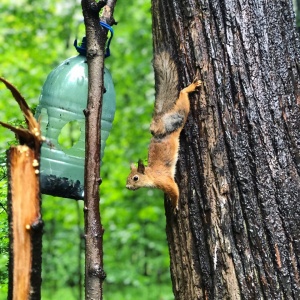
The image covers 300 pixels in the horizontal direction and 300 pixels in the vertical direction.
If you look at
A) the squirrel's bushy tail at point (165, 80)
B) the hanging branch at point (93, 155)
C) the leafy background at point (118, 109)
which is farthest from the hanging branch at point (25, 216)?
the leafy background at point (118, 109)

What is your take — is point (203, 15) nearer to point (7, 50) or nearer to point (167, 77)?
point (167, 77)

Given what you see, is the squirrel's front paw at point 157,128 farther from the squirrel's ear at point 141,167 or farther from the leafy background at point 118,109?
the leafy background at point 118,109

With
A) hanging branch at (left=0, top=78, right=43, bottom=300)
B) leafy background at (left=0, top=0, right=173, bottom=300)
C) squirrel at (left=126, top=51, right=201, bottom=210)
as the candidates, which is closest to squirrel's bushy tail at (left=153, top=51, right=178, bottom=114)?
squirrel at (left=126, top=51, right=201, bottom=210)

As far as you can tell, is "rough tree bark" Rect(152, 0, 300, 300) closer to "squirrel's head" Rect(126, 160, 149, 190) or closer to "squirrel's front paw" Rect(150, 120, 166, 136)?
"squirrel's front paw" Rect(150, 120, 166, 136)

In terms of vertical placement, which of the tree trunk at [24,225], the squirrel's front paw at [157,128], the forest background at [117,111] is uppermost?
the forest background at [117,111]

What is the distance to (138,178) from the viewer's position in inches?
110

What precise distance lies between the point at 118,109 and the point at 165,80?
596 centimetres

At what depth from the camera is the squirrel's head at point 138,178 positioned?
8.87ft

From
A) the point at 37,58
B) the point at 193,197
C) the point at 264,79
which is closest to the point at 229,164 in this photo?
the point at 193,197

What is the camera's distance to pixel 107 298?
8742 mm

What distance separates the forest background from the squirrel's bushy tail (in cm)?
422

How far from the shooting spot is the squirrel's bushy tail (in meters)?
2.12

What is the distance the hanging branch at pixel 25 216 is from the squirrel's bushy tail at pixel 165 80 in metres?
0.92

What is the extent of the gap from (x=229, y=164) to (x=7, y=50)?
602 centimetres
